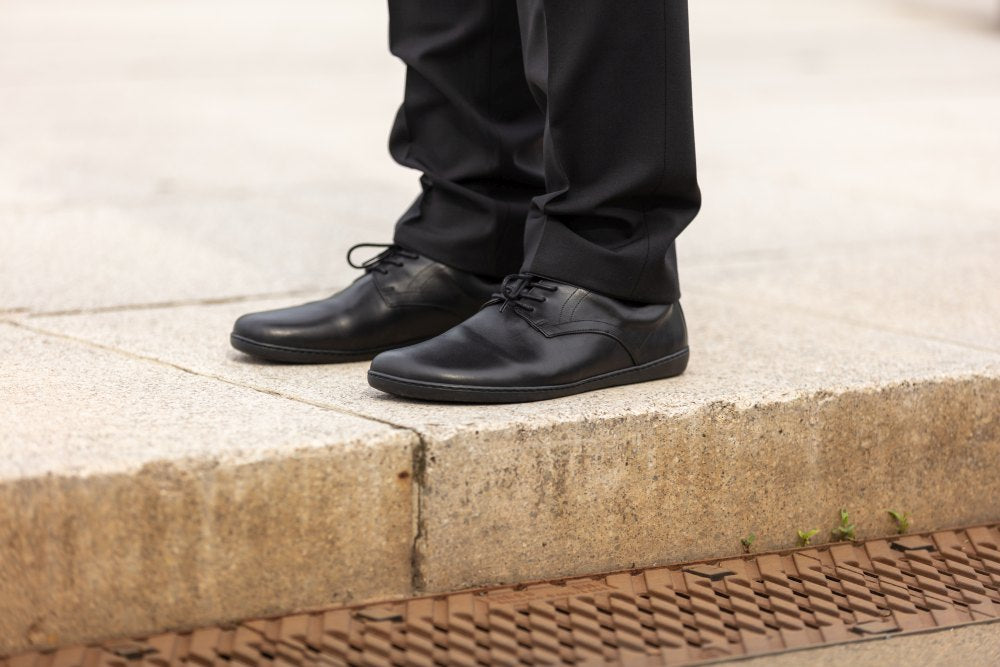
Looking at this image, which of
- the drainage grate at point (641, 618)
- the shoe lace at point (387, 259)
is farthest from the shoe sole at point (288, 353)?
the drainage grate at point (641, 618)

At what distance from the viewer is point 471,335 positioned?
1660 mm

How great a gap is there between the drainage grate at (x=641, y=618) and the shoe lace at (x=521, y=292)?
1.28 feet

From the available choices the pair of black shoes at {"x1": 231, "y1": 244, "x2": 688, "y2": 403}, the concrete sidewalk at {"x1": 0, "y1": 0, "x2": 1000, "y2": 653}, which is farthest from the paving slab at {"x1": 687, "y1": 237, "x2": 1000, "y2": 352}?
the pair of black shoes at {"x1": 231, "y1": 244, "x2": 688, "y2": 403}

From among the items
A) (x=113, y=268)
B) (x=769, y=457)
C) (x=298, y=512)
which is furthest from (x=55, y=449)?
(x=113, y=268)

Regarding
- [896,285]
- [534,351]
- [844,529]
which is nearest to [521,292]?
[534,351]

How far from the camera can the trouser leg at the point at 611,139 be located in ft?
5.24

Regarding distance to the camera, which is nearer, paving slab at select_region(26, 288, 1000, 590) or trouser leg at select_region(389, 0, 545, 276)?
paving slab at select_region(26, 288, 1000, 590)

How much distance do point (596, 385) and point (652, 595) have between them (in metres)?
0.30

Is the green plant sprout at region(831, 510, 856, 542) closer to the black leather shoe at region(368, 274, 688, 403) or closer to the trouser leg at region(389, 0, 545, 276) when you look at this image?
the black leather shoe at region(368, 274, 688, 403)

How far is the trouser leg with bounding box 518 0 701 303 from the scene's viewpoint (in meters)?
1.60

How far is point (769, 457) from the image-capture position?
1712 mm

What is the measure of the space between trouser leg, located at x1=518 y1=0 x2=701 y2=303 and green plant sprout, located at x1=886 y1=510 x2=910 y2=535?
0.51m

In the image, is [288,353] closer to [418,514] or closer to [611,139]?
[418,514]

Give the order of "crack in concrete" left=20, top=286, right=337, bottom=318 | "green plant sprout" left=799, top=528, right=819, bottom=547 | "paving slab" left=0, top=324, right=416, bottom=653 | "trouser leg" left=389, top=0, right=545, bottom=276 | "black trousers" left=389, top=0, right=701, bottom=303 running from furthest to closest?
"crack in concrete" left=20, top=286, right=337, bottom=318 → "trouser leg" left=389, top=0, right=545, bottom=276 → "green plant sprout" left=799, top=528, right=819, bottom=547 → "black trousers" left=389, top=0, right=701, bottom=303 → "paving slab" left=0, top=324, right=416, bottom=653
